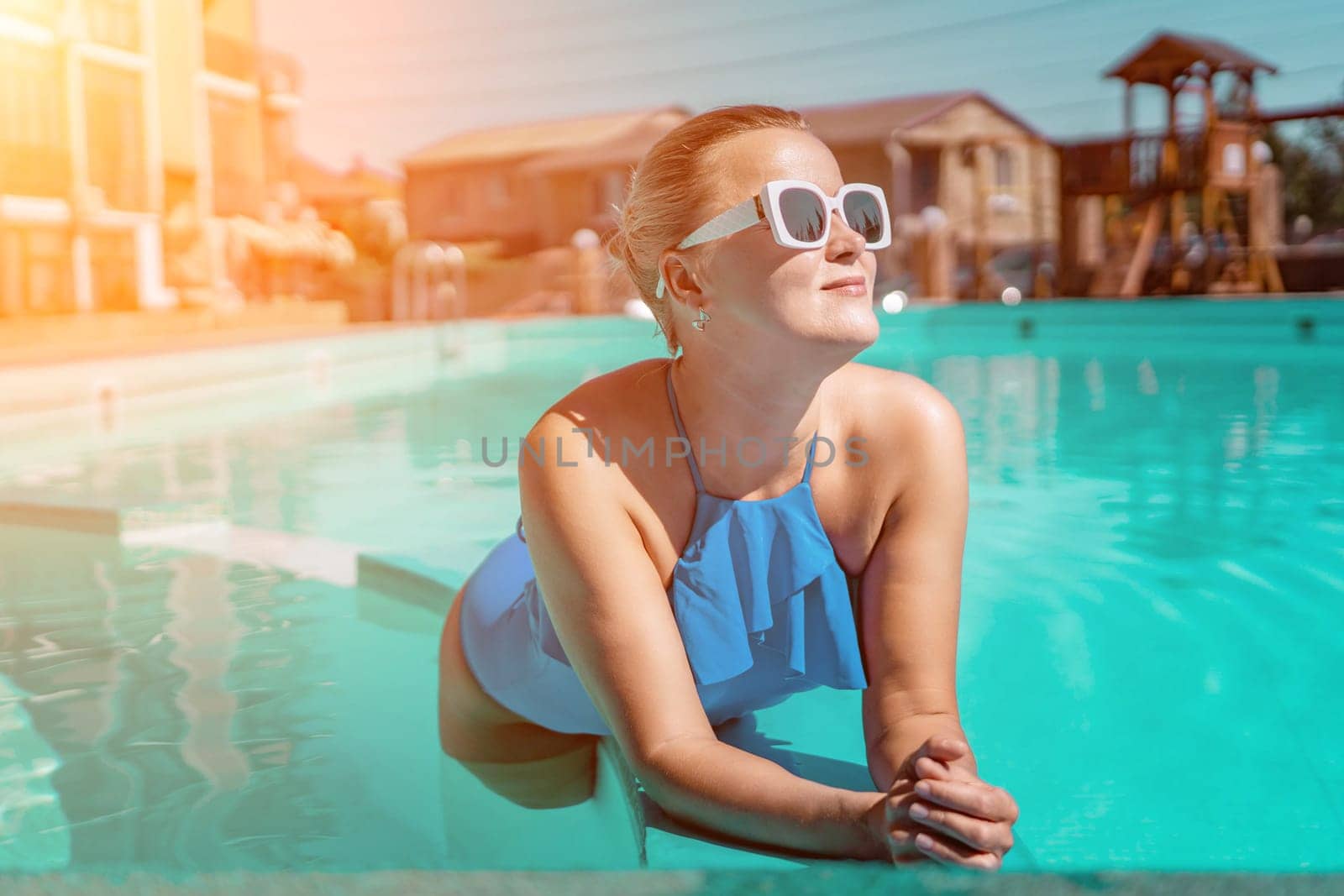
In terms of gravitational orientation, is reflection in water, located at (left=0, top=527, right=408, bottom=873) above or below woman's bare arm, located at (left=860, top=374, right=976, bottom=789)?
below

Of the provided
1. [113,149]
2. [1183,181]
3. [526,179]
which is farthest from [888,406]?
[526,179]

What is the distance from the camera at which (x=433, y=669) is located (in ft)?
8.89

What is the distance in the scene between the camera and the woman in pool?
1.25m

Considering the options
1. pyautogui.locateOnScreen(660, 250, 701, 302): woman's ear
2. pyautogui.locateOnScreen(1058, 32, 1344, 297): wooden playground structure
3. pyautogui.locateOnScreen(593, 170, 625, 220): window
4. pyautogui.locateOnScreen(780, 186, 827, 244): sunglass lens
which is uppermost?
pyautogui.locateOnScreen(593, 170, 625, 220): window

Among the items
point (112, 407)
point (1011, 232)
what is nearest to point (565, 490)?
point (112, 407)

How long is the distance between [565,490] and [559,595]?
0.37 feet

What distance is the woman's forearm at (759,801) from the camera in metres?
1.11

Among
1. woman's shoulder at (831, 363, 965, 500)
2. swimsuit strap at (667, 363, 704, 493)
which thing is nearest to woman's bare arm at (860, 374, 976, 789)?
woman's shoulder at (831, 363, 965, 500)

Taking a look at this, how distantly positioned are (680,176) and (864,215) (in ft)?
0.67

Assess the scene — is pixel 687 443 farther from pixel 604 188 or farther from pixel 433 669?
pixel 604 188

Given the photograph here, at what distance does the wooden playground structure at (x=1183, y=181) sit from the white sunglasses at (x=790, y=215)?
1516 cm

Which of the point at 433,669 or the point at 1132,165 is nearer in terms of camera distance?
the point at 433,669

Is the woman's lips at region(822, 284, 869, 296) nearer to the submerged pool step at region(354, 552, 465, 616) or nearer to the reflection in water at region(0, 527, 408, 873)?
the reflection in water at region(0, 527, 408, 873)

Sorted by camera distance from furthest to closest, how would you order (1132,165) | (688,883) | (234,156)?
(234,156), (1132,165), (688,883)
